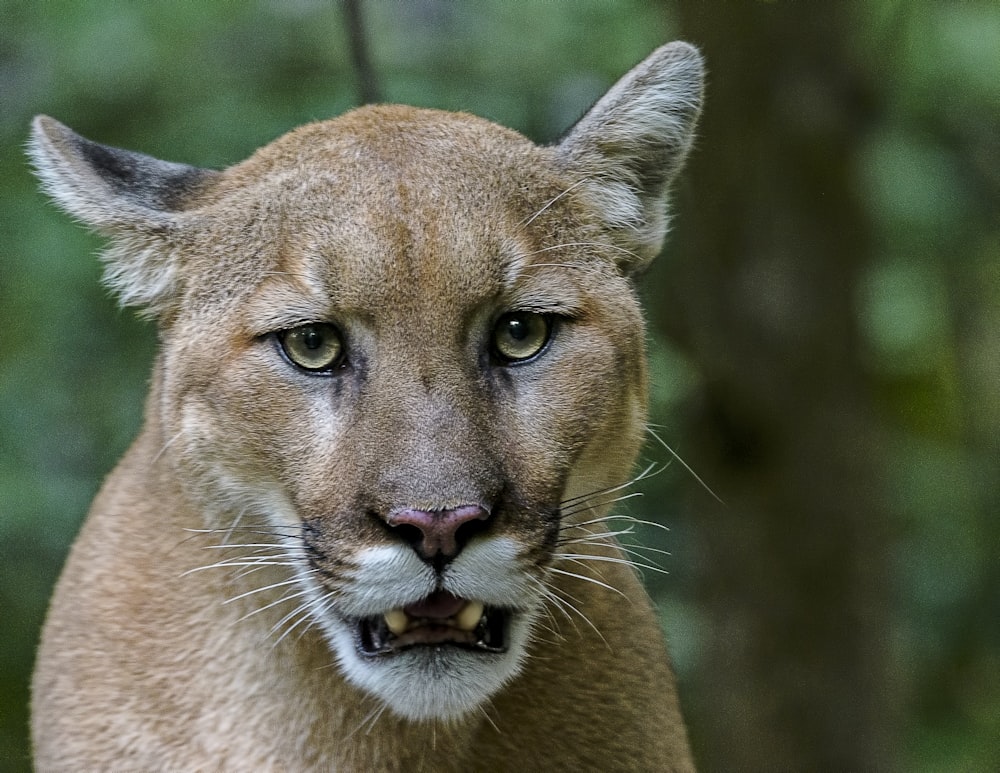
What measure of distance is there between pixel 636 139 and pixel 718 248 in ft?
11.2

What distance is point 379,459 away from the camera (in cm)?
357

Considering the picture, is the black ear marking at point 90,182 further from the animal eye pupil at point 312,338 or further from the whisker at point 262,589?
the whisker at point 262,589

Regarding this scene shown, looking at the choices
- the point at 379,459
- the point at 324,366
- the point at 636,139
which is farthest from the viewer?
the point at 636,139

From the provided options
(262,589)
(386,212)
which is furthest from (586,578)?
(386,212)

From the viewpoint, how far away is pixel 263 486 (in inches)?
154

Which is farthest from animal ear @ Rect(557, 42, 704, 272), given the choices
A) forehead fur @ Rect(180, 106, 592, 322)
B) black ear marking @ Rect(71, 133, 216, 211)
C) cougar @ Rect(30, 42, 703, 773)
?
black ear marking @ Rect(71, 133, 216, 211)

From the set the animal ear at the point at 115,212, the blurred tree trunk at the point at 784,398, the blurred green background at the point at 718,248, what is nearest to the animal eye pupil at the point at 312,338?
the animal ear at the point at 115,212

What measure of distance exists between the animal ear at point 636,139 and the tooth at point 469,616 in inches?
52.6

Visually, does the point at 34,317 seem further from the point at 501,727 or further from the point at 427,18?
the point at 501,727

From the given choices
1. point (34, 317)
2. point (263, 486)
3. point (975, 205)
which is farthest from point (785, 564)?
point (263, 486)

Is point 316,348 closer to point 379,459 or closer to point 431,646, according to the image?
point 379,459

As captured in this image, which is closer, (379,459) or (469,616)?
(379,459)

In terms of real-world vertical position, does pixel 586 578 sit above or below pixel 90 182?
below

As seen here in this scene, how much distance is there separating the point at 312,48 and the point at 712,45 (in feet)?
7.31
